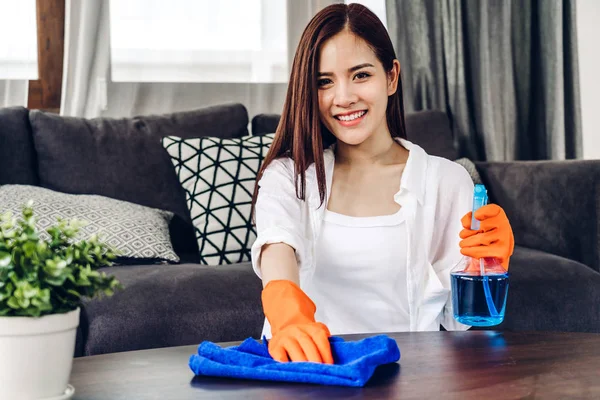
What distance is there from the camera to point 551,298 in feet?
6.86

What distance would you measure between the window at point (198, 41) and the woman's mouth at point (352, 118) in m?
1.56

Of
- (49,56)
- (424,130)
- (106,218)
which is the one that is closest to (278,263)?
(106,218)

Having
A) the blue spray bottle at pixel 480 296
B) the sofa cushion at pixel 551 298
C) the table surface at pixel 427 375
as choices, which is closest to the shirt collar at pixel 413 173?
the blue spray bottle at pixel 480 296

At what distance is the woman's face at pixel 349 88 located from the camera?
61.1 inches

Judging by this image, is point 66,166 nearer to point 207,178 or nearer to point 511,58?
point 207,178

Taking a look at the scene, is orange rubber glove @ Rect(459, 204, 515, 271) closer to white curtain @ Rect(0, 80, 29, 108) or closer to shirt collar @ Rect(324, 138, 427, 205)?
shirt collar @ Rect(324, 138, 427, 205)

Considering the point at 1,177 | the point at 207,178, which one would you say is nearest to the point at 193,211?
the point at 207,178

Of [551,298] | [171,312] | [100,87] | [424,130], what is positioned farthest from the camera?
[100,87]

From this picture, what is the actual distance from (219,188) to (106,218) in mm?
367

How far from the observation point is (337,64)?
5.11 ft

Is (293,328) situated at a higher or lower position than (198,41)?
lower

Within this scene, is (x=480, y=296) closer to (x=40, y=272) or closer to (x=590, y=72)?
(x=40, y=272)

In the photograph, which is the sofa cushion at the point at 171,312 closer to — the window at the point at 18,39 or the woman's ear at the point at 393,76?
the woman's ear at the point at 393,76

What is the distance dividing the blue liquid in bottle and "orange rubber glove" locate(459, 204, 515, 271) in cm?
8
